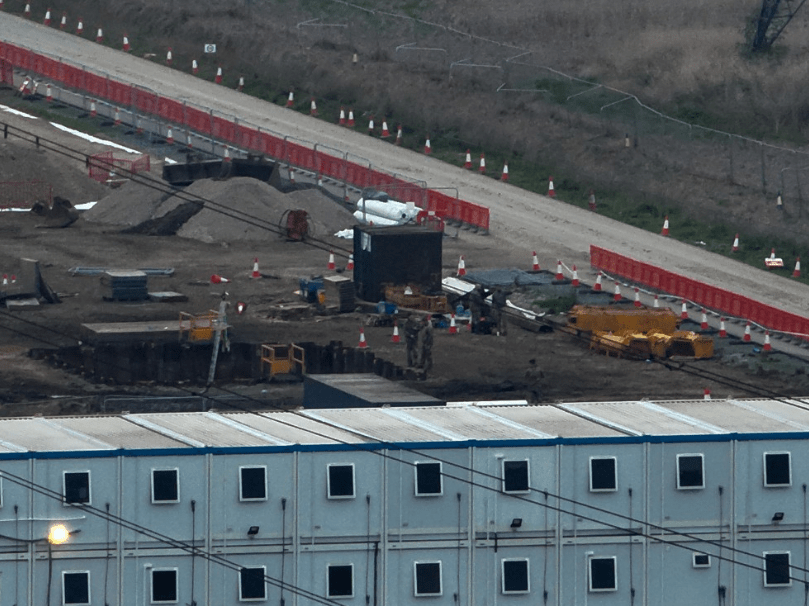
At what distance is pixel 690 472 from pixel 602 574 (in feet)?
7.32

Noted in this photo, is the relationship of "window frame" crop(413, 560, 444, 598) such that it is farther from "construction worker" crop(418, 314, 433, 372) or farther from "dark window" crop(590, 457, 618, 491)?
"construction worker" crop(418, 314, 433, 372)

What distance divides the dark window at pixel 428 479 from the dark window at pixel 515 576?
1624 mm

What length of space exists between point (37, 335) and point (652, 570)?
27434 mm

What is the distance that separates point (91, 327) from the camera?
2271 inches

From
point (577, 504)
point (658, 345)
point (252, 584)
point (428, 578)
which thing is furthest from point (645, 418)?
point (658, 345)

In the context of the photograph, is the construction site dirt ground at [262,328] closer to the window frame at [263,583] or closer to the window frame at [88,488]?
the window frame at [88,488]

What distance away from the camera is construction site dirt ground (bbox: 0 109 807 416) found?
175 feet

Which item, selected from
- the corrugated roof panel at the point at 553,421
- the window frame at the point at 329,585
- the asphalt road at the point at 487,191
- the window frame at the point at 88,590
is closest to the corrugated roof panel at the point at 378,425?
the corrugated roof panel at the point at 553,421

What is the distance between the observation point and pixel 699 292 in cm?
6291

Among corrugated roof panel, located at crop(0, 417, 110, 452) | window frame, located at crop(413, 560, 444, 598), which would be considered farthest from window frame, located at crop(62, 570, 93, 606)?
window frame, located at crop(413, 560, 444, 598)

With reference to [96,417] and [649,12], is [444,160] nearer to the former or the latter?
[649,12]

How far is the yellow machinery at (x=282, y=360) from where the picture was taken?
180 feet

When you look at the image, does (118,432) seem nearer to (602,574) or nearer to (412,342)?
(602,574)

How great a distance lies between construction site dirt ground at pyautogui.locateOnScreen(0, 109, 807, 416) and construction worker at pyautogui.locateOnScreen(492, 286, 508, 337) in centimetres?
41
